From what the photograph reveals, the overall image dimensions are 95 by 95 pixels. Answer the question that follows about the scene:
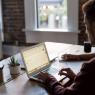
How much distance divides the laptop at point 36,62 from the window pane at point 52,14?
2101 mm

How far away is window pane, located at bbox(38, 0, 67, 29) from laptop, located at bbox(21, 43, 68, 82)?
2.10m

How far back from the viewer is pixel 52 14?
4230 mm

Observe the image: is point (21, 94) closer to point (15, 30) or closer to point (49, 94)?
point (49, 94)

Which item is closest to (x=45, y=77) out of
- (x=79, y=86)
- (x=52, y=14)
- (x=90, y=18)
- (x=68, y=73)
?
(x=68, y=73)

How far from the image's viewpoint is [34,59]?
1958 millimetres

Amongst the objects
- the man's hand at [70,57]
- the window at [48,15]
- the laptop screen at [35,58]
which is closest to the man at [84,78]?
the laptop screen at [35,58]

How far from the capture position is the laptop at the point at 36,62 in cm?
189

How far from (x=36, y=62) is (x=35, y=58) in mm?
33

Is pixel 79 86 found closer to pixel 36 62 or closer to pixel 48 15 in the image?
pixel 36 62

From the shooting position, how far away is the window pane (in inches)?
163

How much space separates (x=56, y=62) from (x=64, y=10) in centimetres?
194

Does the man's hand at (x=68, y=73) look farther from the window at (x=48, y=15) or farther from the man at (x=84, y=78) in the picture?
the window at (x=48, y=15)

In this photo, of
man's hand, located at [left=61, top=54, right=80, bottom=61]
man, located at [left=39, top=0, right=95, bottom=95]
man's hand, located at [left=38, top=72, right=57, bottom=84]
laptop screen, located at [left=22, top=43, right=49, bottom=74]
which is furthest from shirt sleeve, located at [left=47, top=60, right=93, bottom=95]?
man's hand, located at [left=61, top=54, right=80, bottom=61]

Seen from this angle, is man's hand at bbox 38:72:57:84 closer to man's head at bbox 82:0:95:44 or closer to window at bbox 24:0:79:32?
man's head at bbox 82:0:95:44
